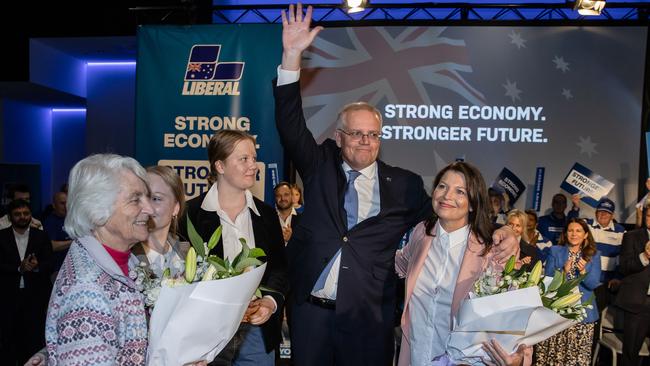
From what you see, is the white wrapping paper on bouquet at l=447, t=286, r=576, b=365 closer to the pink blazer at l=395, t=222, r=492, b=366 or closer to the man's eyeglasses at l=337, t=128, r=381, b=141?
the pink blazer at l=395, t=222, r=492, b=366

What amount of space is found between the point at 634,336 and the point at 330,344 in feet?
14.2

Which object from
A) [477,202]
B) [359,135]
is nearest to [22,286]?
[359,135]

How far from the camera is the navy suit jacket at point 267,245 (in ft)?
9.46

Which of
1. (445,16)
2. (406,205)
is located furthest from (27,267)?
(445,16)

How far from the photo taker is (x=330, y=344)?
9.77 ft

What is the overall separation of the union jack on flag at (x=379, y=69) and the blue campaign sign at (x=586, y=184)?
152 cm

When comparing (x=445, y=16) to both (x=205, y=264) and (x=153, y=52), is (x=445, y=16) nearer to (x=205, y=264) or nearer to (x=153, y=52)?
(x=153, y=52)

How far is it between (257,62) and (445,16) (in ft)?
9.95

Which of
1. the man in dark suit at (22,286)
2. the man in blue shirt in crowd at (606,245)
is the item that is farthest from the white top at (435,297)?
the man in blue shirt in crowd at (606,245)

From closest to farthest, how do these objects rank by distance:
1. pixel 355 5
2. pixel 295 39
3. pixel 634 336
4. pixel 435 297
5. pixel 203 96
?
pixel 435 297 < pixel 295 39 < pixel 634 336 < pixel 203 96 < pixel 355 5

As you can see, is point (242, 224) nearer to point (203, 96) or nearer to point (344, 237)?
point (344, 237)

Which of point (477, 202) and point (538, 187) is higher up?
point (477, 202)

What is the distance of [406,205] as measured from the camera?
3.07 metres

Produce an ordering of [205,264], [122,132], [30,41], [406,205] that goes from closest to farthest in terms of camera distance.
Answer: [205,264]
[406,205]
[30,41]
[122,132]
